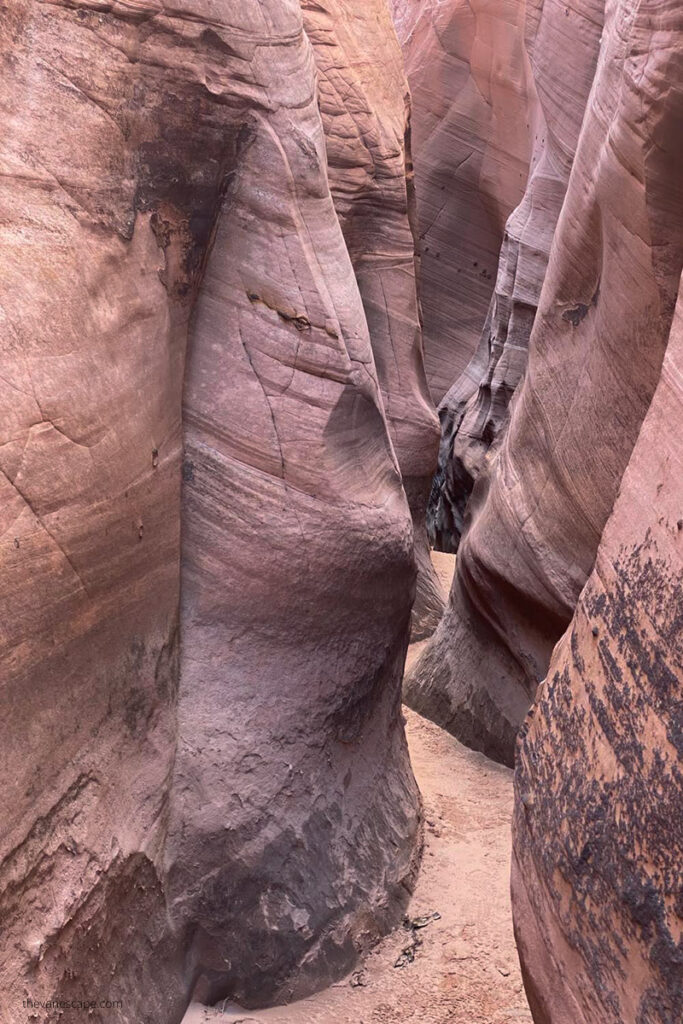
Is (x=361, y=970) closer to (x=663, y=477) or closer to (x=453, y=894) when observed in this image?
(x=453, y=894)

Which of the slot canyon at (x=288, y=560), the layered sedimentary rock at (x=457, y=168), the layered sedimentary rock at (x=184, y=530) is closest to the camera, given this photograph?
the slot canyon at (x=288, y=560)

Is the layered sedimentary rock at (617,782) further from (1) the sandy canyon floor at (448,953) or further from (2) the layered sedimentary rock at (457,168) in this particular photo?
(2) the layered sedimentary rock at (457,168)

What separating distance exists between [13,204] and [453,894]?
102 inches

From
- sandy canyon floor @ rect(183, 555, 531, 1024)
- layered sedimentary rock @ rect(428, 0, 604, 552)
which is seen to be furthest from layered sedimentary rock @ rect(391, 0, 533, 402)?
sandy canyon floor @ rect(183, 555, 531, 1024)

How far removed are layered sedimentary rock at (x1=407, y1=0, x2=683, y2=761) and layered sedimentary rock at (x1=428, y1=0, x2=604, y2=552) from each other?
103 cm

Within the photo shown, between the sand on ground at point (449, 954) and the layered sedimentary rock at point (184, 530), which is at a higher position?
the layered sedimentary rock at point (184, 530)

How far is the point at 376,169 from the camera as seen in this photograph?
15.1ft

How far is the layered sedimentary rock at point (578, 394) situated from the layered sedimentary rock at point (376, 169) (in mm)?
583

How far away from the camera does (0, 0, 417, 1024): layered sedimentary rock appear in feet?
8.85

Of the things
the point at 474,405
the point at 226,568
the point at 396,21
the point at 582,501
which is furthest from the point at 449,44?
the point at 226,568

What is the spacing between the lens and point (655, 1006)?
2041 millimetres

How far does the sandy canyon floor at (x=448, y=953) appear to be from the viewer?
3.25 meters

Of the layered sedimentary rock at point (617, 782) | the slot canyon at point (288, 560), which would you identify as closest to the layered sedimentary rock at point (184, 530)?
the slot canyon at point (288, 560)

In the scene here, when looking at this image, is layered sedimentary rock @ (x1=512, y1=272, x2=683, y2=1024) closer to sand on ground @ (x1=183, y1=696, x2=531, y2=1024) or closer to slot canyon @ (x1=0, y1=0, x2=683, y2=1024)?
slot canyon @ (x1=0, y1=0, x2=683, y2=1024)
